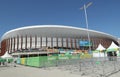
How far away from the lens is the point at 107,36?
9769 cm

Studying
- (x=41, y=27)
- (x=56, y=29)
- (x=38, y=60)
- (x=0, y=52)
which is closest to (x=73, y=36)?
(x=56, y=29)

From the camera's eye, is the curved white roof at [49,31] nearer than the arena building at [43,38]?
Yes

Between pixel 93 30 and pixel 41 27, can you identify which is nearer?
pixel 41 27

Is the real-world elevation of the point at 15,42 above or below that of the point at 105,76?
above

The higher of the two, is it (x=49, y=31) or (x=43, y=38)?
(x=49, y=31)

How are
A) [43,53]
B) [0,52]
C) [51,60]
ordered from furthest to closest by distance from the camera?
[0,52] < [43,53] < [51,60]

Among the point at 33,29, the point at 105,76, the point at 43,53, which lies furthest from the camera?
the point at 33,29

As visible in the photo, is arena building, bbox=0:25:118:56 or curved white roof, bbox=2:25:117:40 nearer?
curved white roof, bbox=2:25:117:40

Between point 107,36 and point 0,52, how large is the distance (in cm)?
6975

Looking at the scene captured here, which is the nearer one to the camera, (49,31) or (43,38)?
(49,31)

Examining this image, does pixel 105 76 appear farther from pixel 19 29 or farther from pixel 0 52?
pixel 0 52

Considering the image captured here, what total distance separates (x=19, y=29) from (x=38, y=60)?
2177 inches

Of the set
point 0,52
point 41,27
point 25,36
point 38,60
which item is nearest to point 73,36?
point 41,27

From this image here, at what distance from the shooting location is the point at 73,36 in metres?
85.3
